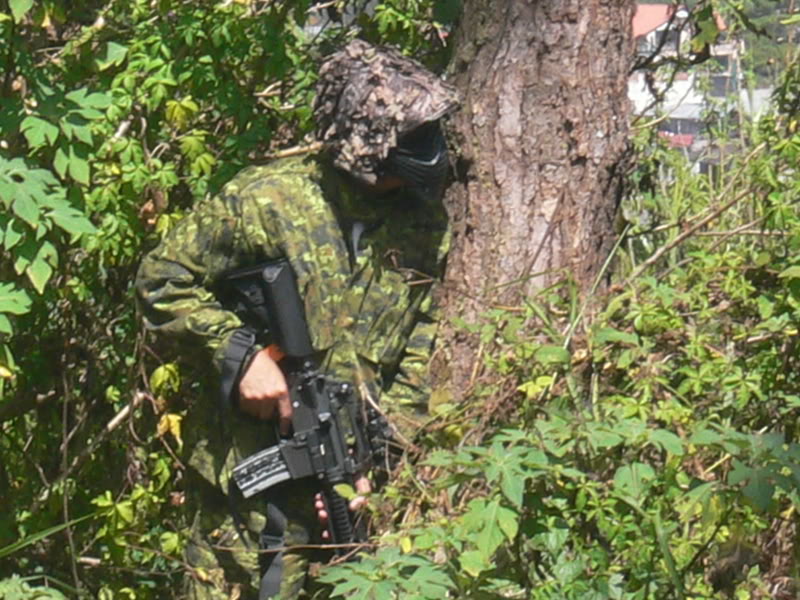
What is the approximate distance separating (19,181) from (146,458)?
1.44 meters

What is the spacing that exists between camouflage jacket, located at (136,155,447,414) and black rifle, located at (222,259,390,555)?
0.07 m

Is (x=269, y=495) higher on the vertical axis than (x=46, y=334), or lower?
lower

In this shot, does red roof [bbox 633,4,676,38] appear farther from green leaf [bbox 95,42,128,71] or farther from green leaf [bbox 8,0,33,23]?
green leaf [bbox 8,0,33,23]

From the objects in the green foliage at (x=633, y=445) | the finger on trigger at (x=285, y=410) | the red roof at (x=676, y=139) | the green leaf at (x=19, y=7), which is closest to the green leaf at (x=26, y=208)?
the green leaf at (x=19, y=7)

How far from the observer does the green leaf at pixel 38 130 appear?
11.3 ft

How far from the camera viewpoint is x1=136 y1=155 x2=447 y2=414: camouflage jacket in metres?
3.92

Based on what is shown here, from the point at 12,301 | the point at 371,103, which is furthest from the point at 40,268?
the point at 371,103

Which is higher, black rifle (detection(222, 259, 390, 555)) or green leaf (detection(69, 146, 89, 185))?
green leaf (detection(69, 146, 89, 185))

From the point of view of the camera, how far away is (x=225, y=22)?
4.42 meters

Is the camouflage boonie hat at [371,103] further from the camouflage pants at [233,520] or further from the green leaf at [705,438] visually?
the green leaf at [705,438]

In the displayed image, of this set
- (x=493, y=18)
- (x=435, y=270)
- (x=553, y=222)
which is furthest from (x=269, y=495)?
(x=493, y=18)

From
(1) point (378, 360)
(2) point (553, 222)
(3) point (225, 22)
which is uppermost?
(3) point (225, 22)

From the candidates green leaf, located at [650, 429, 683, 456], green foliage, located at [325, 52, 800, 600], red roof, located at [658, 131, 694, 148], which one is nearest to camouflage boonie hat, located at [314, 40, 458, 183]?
green foliage, located at [325, 52, 800, 600]

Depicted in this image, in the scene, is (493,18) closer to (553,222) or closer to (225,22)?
(553,222)
